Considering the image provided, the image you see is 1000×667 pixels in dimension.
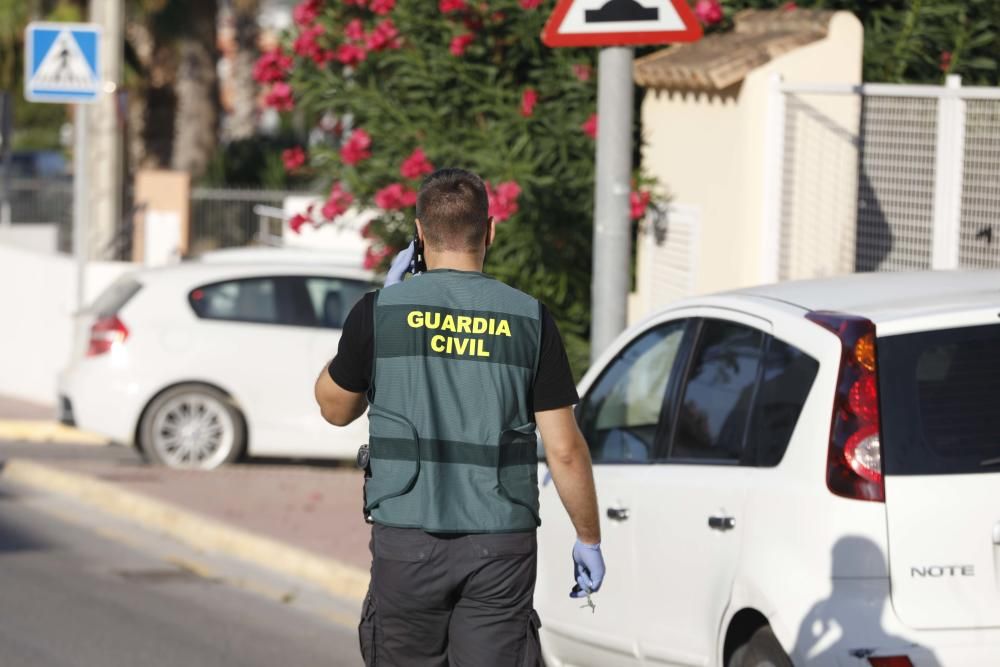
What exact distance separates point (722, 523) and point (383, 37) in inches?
268

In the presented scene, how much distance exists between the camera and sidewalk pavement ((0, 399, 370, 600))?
9961mm

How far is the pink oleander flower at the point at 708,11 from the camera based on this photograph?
1098cm

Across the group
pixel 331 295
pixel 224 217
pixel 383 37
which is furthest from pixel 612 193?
pixel 224 217

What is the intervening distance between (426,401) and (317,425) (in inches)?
354

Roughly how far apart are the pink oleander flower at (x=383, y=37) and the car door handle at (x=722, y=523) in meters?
6.74

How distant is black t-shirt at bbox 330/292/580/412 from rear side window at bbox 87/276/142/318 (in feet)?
30.4

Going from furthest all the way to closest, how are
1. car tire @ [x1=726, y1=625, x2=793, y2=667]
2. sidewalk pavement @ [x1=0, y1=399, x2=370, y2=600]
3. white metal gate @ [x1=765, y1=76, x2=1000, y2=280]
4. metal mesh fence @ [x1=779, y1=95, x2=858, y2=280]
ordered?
sidewalk pavement @ [x1=0, y1=399, x2=370, y2=600], metal mesh fence @ [x1=779, y1=95, x2=858, y2=280], white metal gate @ [x1=765, y1=76, x2=1000, y2=280], car tire @ [x1=726, y1=625, x2=793, y2=667]

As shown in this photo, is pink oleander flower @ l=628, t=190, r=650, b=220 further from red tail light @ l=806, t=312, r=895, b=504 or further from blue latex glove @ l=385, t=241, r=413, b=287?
blue latex glove @ l=385, t=241, r=413, b=287

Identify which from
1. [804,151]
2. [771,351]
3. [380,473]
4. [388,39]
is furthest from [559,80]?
[380,473]

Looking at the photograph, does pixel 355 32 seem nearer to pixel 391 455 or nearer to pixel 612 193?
pixel 612 193

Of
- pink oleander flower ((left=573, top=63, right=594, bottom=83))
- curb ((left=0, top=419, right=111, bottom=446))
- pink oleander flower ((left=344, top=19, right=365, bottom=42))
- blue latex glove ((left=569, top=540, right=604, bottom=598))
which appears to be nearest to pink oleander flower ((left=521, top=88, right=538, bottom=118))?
pink oleander flower ((left=573, top=63, right=594, bottom=83))

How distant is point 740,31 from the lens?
11.1 meters

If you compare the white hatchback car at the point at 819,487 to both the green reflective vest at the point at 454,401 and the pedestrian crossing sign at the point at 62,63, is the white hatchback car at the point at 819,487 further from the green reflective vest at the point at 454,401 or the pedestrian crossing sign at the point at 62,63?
the pedestrian crossing sign at the point at 62,63

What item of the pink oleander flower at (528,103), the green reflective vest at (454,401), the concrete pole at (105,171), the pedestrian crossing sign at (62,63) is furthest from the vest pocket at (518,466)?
the concrete pole at (105,171)
